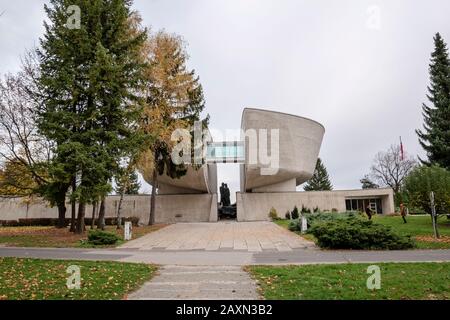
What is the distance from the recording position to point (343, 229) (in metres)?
14.0

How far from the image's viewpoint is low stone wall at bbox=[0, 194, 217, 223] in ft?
128

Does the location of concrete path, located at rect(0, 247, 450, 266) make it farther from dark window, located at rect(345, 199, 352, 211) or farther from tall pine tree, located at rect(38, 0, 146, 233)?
dark window, located at rect(345, 199, 352, 211)

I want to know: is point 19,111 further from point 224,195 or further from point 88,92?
point 224,195

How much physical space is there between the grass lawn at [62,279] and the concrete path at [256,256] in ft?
4.88

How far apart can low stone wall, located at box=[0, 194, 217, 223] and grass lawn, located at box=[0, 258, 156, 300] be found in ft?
92.6

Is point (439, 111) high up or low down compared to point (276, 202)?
up

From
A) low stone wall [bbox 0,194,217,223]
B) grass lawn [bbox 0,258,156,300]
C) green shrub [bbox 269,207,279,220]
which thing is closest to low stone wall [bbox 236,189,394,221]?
green shrub [bbox 269,207,279,220]

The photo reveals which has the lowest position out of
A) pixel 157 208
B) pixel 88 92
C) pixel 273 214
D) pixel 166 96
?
pixel 273 214

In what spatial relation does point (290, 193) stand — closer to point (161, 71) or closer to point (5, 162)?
point (161, 71)

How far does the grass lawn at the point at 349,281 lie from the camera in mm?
6547

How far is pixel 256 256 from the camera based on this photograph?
12.7m

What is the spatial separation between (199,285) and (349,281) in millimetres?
3168

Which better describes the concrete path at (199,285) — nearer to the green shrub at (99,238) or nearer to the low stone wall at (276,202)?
the green shrub at (99,238)

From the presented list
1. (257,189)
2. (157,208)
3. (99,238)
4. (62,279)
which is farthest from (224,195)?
(62,279)
